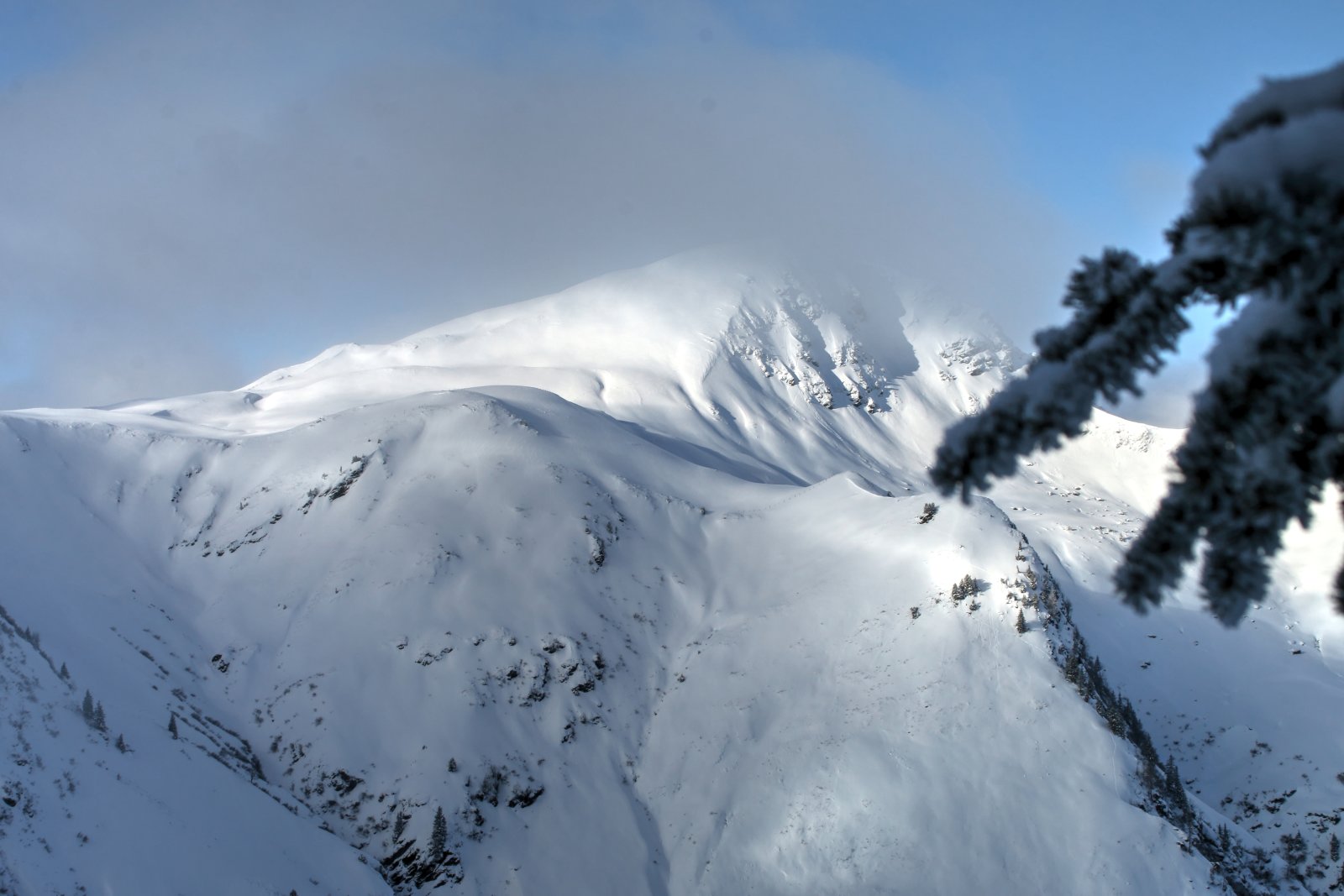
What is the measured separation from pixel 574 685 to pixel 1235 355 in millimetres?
50814

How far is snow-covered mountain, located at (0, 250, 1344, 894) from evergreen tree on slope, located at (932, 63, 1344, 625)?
A: 2979 centimetres

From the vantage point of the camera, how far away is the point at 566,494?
63.9 m

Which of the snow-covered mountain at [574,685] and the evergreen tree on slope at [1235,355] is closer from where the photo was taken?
the evergreen tree on slope at [1235,355]

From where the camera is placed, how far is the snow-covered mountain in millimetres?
36188

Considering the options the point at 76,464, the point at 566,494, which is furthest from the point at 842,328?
the point at 76,464

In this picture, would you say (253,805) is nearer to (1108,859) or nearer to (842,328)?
(1108,859)

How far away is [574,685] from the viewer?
51562 mm

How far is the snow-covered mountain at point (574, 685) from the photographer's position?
3619 centimetres

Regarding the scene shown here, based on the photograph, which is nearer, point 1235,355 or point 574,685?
point 1235,355

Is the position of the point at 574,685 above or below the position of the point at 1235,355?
above

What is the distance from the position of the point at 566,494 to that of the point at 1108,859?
4232cm

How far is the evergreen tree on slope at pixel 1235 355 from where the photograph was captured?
3.74m

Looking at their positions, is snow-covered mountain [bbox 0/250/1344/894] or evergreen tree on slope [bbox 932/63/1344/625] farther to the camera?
snow-covered mountain [bbox 0/250/1344/894]

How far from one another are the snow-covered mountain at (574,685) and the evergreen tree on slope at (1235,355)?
29793 mm
